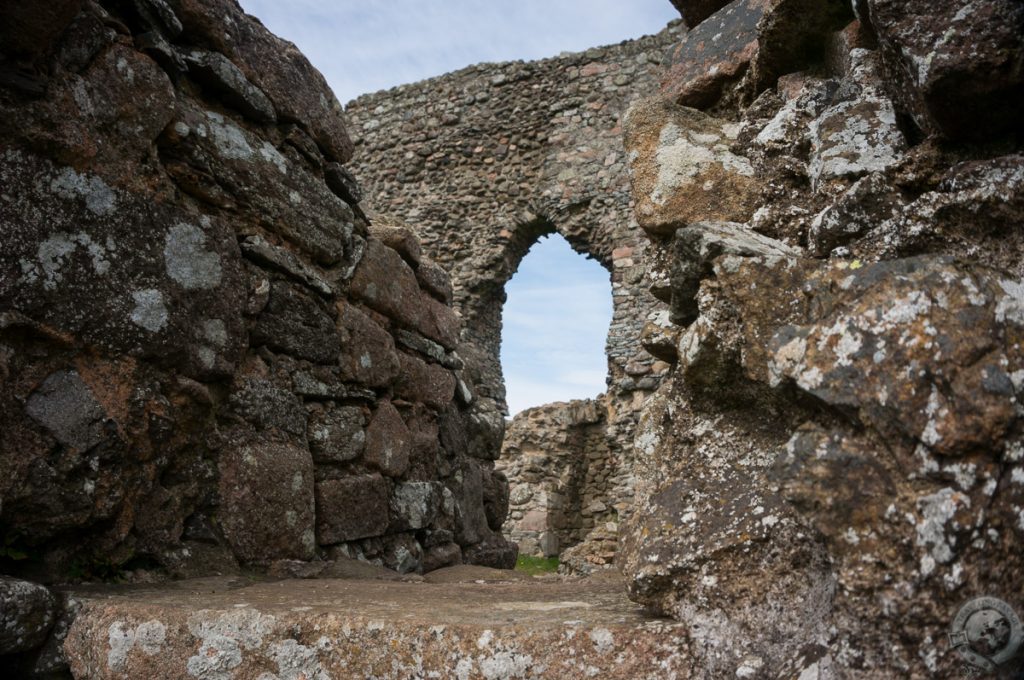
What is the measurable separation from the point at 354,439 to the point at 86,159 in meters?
1.47

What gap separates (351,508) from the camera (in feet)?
9.96

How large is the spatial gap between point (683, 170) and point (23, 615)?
5.92ft

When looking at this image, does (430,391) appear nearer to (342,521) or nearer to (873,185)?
(342,521)

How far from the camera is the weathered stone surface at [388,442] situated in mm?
3266

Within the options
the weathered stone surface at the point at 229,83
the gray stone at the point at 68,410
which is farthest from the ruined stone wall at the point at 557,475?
the gray stone at the point at 68,410

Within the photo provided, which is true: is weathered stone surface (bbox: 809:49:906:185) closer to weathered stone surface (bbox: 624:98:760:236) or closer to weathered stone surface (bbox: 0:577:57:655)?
weathered stone surface (bbox: 624:98:760:236)

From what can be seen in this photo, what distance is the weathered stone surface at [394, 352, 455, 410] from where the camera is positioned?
11.8ft

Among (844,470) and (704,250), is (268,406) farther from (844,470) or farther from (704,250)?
(844,470)

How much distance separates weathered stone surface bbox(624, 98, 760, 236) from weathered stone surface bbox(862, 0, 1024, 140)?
49 cm

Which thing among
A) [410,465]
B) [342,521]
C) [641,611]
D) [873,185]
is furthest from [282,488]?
[873,185]

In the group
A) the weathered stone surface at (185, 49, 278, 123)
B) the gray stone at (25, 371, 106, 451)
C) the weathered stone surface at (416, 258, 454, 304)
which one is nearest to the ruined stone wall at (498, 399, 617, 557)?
the weathered stone surface at (416, 258, 454, 304)

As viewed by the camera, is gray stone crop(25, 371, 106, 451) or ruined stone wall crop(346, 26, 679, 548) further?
ruined stone wall crop(346, 26, 679, 548)

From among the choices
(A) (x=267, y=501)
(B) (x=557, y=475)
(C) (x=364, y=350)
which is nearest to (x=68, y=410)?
(A) (x=267, y=501)

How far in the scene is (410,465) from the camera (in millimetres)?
3561
